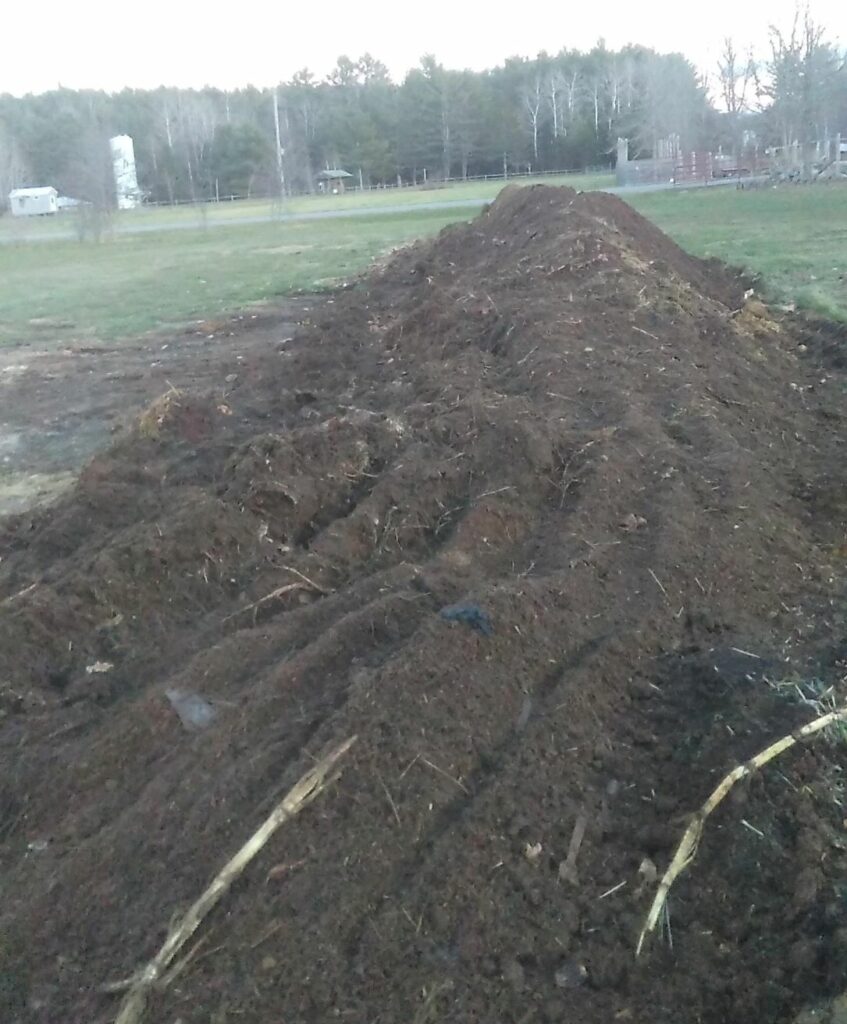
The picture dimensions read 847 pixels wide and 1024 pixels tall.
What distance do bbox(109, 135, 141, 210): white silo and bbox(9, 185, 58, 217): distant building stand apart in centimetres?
486

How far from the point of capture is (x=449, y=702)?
3.57m

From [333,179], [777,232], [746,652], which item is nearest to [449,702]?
[746,652]

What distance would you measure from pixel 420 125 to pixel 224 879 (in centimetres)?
6259

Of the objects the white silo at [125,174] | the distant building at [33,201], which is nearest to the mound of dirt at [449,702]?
the white silo at [125,174]

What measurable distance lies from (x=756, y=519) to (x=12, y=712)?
3.69m

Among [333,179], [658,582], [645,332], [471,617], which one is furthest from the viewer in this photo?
[333,179]

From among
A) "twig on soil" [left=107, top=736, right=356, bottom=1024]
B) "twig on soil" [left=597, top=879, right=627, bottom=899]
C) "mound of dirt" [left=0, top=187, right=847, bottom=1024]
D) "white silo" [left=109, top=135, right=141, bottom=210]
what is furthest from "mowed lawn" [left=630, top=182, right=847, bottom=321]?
"white silo" [left=109, top=135, right=141, bottom=210]

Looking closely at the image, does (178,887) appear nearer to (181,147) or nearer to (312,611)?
(312,611)

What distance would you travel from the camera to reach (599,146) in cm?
5575

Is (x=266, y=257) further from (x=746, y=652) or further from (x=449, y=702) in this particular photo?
(x=449, y=702)

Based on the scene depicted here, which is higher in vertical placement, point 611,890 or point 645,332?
point 645,332

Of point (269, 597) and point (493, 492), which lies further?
point (493, 492)

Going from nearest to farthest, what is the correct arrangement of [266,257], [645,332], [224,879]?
[224,879], [645,332], [266,257]

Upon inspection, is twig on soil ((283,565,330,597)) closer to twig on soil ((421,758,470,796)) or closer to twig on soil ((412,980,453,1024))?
twig on soil ((421,758,470,796))
